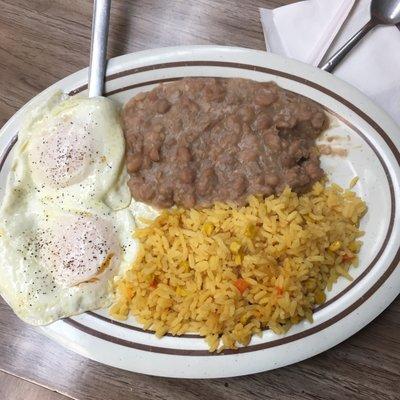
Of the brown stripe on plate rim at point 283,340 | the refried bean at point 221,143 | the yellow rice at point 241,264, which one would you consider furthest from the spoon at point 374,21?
the brown stripe on plate rim at point 283,340

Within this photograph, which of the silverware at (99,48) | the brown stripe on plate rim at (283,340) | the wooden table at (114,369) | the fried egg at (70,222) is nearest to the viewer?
the brown stripe on plate rim at (283,340)

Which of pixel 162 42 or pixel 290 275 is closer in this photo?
pixel 290 275

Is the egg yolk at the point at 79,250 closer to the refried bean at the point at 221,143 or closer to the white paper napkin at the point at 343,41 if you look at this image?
the refried bean at the point at 221,143

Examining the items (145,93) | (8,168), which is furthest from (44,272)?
(145,93)

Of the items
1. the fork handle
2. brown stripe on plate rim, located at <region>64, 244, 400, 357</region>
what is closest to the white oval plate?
brown stripe on plate rim, located at <region>64, 244, 400, 357</region>

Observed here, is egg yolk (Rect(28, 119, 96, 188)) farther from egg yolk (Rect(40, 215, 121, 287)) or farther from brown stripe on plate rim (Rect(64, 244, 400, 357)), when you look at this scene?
brown stripe on plate rim (Rect(64, 244, 400, 357))

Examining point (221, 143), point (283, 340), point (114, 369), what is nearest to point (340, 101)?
point (221, 143)

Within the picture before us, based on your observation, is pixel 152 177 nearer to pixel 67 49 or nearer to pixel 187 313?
pixel 187 313
